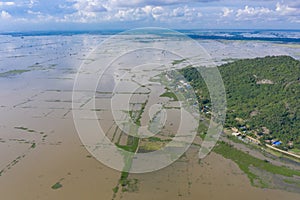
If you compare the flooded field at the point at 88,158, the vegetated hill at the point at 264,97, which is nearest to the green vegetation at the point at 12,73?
the flooded field at the point at 88,158

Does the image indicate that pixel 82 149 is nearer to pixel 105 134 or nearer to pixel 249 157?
pixel 105 134

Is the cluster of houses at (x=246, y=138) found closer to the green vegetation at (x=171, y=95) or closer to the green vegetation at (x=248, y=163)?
the green vegetation at (x=248, y=163)

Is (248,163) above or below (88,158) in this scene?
below

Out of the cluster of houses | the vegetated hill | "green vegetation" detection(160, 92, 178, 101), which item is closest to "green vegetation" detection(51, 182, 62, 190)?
the cluster of houses

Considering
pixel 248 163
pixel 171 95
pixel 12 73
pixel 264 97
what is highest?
pixel 264 97

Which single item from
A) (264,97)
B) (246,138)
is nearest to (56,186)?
(246,138)

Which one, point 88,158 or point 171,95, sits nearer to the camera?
point 88,158

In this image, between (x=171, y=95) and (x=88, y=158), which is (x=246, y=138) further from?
(x=171, y=95)
